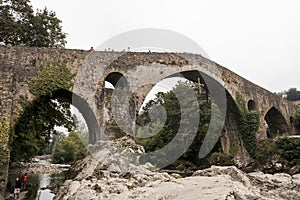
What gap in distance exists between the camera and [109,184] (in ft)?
21.1

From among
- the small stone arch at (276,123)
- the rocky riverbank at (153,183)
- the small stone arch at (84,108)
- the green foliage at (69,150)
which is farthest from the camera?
the green foliage at (69,150)

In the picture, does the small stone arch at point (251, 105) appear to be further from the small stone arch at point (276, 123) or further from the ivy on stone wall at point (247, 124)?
the small stone arch at point (276, 123)

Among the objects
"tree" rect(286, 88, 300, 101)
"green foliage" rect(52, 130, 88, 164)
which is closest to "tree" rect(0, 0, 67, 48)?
"green foliage" rect(52, 130, 88, 164)

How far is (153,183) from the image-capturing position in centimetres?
603

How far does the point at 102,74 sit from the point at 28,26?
27.2ft

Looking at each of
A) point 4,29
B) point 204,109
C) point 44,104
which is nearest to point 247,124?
point 204,109

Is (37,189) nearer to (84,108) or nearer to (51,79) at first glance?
(84,108)

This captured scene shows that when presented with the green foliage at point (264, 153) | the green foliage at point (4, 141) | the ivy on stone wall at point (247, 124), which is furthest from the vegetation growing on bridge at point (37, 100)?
the green foliage at point (264, 153)

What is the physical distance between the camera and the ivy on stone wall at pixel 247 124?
54.7 ft

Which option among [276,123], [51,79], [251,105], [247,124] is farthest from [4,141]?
[276,123]

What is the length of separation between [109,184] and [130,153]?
272cm

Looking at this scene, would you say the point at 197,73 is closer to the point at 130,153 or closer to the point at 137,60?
the point at 137,60

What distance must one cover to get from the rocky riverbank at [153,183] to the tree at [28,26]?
1069cm

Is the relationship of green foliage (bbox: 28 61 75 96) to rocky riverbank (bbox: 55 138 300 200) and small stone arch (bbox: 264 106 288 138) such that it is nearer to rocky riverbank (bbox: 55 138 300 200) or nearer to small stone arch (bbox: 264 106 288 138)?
rocky riverbank (bbox: 55 138 300 200)
